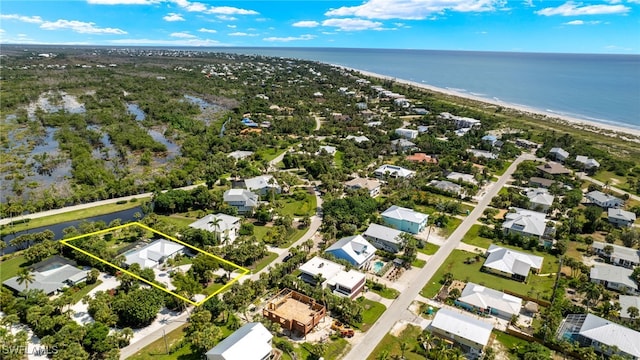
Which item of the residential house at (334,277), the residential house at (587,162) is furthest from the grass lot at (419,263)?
the residential house at (587,162)

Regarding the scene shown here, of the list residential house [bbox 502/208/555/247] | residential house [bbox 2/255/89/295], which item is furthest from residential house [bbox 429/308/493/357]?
residential house [bbox 2/255/89/295]

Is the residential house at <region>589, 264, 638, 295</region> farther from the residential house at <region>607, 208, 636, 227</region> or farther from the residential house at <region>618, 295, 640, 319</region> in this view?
the residential house at <region>607, 208, 636, 227</region>

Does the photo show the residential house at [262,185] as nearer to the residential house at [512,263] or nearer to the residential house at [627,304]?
the residential house at [512,263]

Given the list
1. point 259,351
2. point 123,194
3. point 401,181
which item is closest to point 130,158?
point 123,194

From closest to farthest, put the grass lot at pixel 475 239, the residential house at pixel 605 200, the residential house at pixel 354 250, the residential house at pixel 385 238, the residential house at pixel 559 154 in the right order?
the residential house at pixel 354 250 → the residential house at pixel 385 238 → the grass lot at pixel 475 239 → the residential house at pixel 605 200 → the residential house at pixel 559 154

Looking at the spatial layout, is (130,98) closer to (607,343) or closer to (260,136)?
(260,136)

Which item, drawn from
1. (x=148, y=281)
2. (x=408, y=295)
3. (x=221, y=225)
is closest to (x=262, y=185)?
(x=221, y=225)
